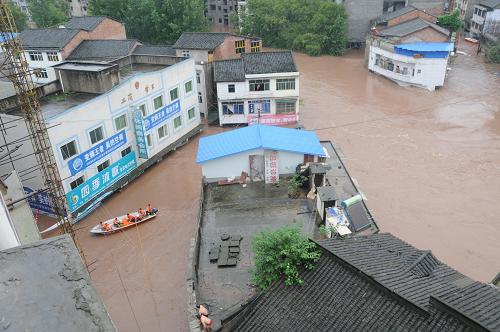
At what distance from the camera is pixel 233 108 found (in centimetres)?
2817

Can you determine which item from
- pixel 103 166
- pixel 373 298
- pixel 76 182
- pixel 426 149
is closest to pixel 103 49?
pixel 103 166

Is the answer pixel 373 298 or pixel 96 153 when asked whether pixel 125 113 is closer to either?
pixel 96 153

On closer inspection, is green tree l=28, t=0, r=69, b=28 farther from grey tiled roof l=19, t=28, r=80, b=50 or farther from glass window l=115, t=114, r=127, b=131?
glass window l=115, t=114, r=127, b=131

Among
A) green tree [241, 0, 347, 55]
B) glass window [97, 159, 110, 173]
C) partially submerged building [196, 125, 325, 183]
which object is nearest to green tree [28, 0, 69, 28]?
green tree [241, 0, 347, 55]

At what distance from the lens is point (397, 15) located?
136ft

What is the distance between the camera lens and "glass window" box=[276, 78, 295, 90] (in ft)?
90.0

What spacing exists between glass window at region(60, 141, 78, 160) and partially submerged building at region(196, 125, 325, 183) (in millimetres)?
6282

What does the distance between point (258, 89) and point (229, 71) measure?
2.27 m

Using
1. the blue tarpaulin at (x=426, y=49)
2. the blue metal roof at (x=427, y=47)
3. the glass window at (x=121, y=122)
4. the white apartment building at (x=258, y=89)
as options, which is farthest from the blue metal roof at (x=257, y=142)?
the blue metal roof at (x=427, y=47)

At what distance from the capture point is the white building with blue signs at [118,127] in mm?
18516

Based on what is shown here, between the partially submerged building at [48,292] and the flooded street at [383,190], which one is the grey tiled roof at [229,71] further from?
the partially submerged building at [48,292]

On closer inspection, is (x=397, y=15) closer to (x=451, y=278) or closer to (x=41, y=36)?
(x=41, y=36)

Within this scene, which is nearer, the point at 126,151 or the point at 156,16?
the point at 126,151

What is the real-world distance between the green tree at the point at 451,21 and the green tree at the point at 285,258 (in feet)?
123
